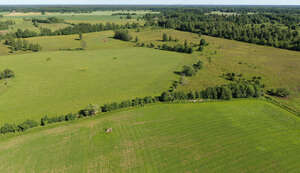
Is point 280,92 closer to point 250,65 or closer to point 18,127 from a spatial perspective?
point 250,65

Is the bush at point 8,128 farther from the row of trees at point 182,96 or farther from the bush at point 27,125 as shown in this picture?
the row of trees at point 182,96

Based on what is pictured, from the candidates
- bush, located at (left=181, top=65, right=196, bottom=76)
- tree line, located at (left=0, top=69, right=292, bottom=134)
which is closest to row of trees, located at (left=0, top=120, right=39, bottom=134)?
tree line, located at (left=0, top=69, right=292, bottom=134)

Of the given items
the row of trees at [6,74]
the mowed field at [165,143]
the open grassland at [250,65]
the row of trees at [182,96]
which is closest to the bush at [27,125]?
the mowed field at [165,143]

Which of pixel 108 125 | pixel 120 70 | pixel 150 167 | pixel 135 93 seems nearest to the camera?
pixel 150 167

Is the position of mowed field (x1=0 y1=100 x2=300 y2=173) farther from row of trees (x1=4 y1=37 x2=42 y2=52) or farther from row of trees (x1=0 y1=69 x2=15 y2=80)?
row of trees (x1=4 y1=37 x2=42 y2=52)

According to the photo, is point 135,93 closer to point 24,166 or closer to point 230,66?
point 24,166

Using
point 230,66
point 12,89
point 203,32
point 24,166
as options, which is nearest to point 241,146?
point 24,166
